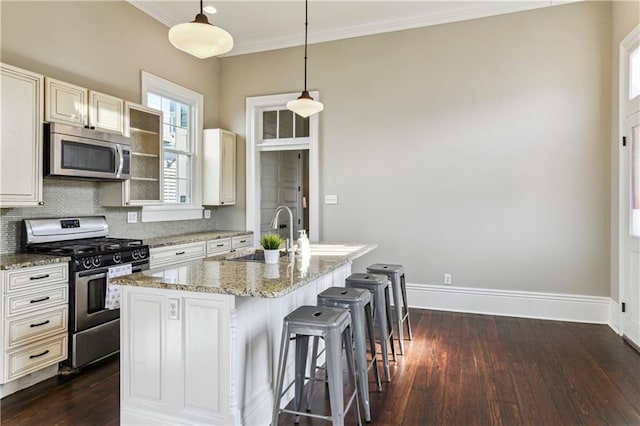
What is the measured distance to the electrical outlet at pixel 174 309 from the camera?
2105 mm

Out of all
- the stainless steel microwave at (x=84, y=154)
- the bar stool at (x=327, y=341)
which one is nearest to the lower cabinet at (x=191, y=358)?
the bar stool at (x=327, y=341)

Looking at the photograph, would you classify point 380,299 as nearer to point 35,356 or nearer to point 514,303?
point 514,303

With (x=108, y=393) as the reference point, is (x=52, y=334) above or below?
above

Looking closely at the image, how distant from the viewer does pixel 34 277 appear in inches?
107


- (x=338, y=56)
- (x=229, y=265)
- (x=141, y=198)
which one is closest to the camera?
(x=229, y=265)

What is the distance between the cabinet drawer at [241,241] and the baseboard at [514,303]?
2.17 metres

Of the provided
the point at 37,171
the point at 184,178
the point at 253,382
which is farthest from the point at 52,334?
the point at 184,178

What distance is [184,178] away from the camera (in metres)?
5.12

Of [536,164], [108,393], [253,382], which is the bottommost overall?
[108,393]

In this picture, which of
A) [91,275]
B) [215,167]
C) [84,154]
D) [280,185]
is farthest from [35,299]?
[280,185]

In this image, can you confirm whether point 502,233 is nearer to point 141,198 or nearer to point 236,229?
point 236,229

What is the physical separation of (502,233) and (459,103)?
5.03 feet

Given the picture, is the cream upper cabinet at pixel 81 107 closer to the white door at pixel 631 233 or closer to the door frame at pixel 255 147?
the door frame at pixel 255 147

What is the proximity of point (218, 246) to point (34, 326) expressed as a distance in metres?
2.25
